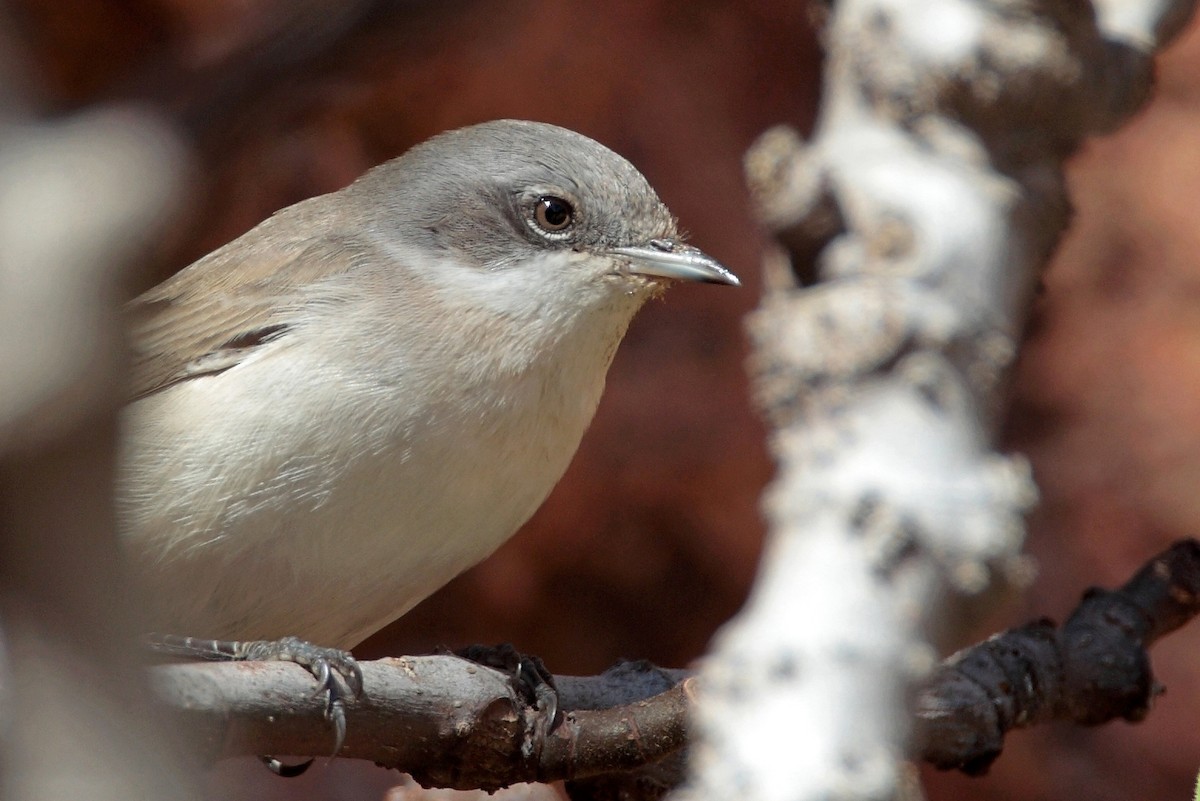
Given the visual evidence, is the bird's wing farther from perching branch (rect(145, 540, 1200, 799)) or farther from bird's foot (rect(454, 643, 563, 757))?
perching branch (rect(145, 540, 1200, 799))

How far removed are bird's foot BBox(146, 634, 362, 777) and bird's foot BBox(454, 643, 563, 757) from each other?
495mm

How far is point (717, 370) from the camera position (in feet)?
23.2

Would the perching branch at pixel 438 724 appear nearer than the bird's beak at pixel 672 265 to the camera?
Yes

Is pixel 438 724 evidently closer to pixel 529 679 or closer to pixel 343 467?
pixel 529 679

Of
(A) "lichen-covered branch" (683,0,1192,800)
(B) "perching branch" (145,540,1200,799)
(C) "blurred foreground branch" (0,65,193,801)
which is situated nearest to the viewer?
(C) "blurred foreground branch" (0,65,193,801)

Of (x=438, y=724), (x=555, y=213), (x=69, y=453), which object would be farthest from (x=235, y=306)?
(x=69, y=453)

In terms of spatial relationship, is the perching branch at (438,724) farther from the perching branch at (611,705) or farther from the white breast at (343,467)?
the white breast at (343,467)

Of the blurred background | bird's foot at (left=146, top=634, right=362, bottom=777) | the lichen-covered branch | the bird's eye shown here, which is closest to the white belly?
bird's foot at (left=146, top=634, right=362, bottom=777)

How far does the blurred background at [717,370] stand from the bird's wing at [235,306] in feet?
7.27

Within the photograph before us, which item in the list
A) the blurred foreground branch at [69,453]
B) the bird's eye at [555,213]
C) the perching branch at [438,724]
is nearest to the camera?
the blurred foreground branch at [69,453]

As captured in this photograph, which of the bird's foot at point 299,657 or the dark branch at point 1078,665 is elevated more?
the dark branch at point 1078,665

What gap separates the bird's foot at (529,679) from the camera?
3283mm

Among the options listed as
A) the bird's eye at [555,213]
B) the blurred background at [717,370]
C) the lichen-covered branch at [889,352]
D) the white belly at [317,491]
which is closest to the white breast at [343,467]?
the white belly at [317,491]

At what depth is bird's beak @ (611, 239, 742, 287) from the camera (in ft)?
12.9
